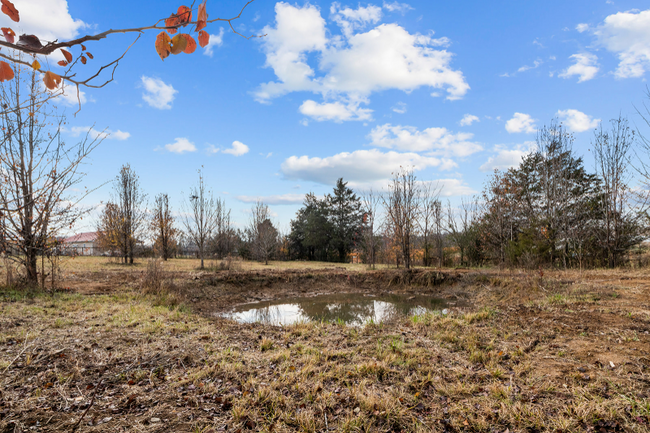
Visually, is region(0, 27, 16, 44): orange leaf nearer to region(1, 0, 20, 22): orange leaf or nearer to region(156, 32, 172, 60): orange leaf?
region(1, 0, 20, 22): orange leaf

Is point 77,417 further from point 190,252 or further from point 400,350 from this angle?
point 190,252

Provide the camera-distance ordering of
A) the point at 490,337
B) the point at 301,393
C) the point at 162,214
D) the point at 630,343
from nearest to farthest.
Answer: the point at 301,393
the point at 630,343
the point at 490,337
the point at 162,214

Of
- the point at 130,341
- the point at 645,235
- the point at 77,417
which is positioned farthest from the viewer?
the point at 645,235

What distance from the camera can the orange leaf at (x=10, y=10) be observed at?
50.5 inches

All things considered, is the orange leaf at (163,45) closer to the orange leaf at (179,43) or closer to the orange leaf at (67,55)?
the orange leaf at (179,43)

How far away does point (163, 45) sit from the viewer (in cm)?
144

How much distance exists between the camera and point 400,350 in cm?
475

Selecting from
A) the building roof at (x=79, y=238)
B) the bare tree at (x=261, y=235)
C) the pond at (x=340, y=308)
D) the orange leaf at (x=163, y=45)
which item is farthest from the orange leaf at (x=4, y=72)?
the bare tree at (x=261, y=235)

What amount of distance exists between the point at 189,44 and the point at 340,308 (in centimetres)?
995

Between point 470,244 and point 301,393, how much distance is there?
18091mm

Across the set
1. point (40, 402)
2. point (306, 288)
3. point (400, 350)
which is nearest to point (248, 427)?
point (40, 402)

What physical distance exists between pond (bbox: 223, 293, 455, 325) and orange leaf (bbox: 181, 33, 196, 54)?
753 centimetres

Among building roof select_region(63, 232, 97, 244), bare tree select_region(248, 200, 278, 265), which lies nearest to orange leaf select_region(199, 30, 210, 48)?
building roof select_region(63, 232, 97, 244)

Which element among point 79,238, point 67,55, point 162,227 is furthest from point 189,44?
point 162,227
